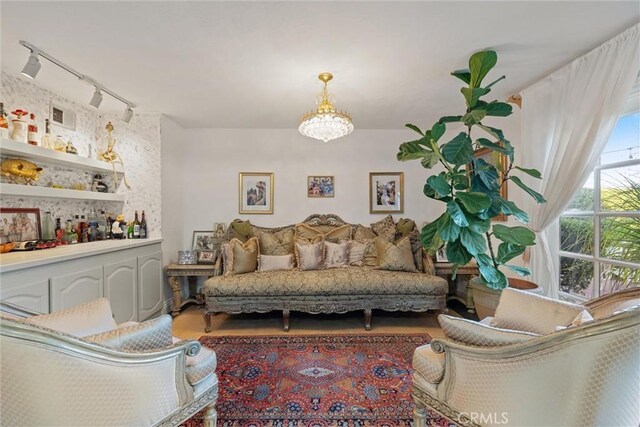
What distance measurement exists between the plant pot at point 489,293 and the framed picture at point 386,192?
170cm

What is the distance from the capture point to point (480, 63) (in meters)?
1.80

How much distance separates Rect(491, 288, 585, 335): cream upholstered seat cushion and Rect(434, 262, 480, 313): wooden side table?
1.76 metres

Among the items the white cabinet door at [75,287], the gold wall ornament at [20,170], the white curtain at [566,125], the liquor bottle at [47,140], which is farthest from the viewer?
the liquor bottle at [47,140]

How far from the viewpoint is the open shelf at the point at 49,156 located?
1974 millimetres

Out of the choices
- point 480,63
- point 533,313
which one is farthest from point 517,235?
point 480,63

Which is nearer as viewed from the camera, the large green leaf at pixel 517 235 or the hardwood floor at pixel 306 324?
the large green leaf at pixel 517 235

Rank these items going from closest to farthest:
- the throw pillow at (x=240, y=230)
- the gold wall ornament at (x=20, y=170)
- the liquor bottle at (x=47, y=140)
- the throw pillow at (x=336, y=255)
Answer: the gold wall ornament at (x=20, y=170)
the liquor bottle at (x=47, y=140)
the throw pillow at (x=336, y=255)
the throw pillow at (x=240, y=230)

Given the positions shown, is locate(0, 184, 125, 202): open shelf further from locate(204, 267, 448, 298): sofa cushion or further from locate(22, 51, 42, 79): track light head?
locate(204, 267, 448, 298): sofa cushion

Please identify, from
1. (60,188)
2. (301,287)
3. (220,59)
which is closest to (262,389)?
(301,287)

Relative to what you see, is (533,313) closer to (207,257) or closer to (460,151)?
(460,151)

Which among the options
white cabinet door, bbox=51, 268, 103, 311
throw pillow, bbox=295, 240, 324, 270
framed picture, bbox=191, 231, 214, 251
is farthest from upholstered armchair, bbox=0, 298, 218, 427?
framed picture, bbox=191, 231, 214, 251

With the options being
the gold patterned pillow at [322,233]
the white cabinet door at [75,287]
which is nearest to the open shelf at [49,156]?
the white cabinet door at [75,287]

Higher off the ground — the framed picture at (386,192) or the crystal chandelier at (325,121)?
the crystal chandelier at (325,121)

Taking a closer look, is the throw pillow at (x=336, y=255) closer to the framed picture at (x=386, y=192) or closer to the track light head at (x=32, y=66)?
the framed picture at (x=386, y=192)
